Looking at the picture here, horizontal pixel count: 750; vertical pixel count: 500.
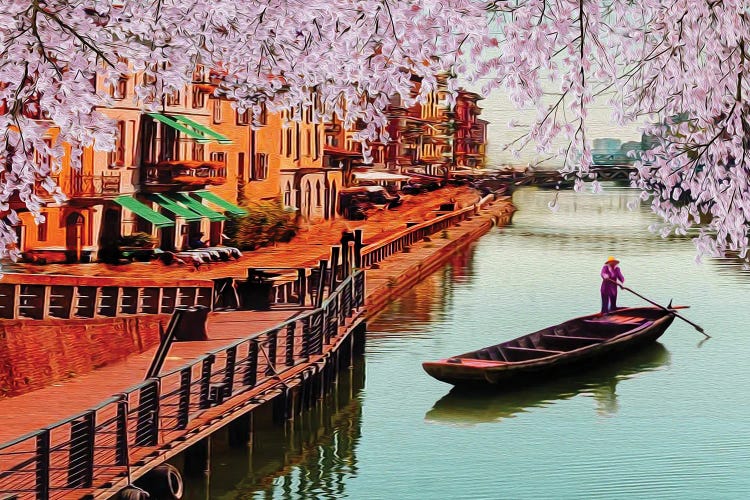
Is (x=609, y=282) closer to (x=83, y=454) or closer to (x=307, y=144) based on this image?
(x=307, y=144)

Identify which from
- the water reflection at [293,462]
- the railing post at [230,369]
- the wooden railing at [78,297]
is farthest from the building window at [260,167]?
the railing post at [230,369]

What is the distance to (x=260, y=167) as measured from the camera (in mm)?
47031

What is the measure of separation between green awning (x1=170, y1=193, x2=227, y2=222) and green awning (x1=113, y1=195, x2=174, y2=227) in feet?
6.24

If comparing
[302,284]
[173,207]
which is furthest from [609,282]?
[173,207]

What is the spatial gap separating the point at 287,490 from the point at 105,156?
65.1 ft

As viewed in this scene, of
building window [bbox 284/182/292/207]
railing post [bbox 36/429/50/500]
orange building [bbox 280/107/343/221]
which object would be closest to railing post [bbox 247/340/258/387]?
railing post [bbox 36/429/50/500]

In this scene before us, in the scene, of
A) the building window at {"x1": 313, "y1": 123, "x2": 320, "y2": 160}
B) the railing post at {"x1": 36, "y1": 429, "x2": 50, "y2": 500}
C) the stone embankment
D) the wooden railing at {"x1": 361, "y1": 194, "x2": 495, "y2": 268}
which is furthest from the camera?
the building window at {"x1": 313, "y1": 123, "x2": 320, "y2": 160}

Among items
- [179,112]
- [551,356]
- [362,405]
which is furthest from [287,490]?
[179,112]

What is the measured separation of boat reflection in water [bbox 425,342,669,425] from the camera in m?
23.0

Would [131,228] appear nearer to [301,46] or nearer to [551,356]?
[551,356]

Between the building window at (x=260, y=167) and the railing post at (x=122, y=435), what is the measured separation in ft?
111

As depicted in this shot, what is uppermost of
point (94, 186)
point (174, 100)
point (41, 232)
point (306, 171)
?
point (174, 100)

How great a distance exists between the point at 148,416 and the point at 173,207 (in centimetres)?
2453

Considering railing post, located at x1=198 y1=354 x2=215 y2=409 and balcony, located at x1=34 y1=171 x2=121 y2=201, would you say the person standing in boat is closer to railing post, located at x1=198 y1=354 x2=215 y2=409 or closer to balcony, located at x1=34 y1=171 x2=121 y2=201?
balcony, located at x1=34 y1=171 x2=121 y2=201
